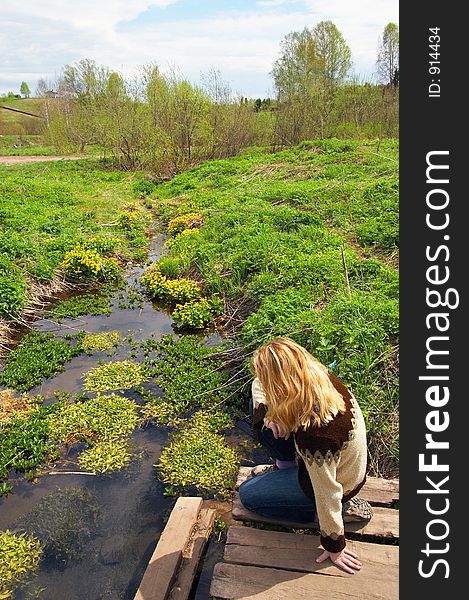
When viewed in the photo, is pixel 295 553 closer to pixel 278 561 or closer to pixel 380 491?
pixel 278 561

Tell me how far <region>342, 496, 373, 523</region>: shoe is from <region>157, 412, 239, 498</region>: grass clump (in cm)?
132

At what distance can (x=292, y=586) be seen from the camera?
8.25ft

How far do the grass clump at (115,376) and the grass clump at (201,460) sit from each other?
1129mm

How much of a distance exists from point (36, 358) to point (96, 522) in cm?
291

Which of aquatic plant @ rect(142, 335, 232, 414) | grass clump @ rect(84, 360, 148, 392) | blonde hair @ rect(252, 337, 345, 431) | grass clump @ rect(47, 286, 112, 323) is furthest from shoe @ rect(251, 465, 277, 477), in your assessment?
grass clump @ rect(47, 286, 112, 323)

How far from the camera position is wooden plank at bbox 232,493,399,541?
9.45 feet

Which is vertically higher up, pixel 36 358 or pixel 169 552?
pixel 36 358

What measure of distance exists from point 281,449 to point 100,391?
2.94 metres

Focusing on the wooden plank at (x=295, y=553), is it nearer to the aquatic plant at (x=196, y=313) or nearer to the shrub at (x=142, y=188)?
the aquatic plant at (x=196, y=313)

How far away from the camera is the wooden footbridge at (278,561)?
2.50 meters

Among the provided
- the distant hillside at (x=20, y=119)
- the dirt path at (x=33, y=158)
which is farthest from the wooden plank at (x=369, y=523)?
the distant hillside at (x=20, y=119)

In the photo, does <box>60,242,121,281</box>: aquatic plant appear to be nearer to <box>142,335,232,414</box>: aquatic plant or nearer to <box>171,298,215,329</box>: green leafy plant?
<box>171,298,215,329</box>: green leafy plant

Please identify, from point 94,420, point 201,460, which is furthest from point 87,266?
point 201,460

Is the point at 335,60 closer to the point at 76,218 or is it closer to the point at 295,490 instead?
the point at 76,218
